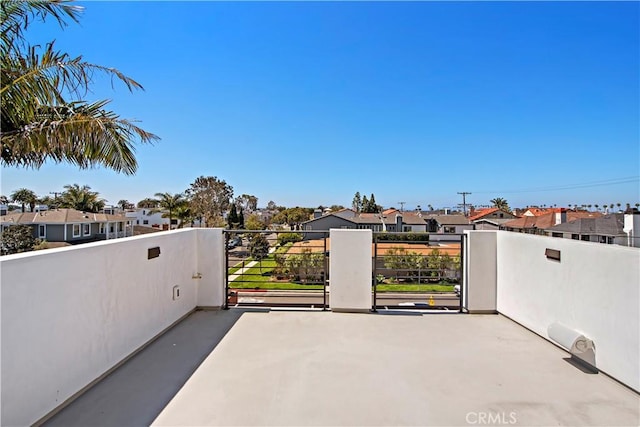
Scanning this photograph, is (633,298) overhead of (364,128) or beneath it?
beneath

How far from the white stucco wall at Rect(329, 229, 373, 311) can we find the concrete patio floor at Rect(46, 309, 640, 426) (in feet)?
2.18

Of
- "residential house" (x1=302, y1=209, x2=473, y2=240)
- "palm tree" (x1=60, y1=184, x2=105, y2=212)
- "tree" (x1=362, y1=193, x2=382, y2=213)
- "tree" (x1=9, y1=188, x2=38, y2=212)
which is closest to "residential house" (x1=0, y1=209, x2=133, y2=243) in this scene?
"palm tree" (x1=60, y1=184, x2=105, y2=212)

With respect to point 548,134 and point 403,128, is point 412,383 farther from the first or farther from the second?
point 548,134

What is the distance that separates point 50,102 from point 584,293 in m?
5.99

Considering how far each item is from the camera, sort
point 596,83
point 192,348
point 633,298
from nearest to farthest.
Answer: point 633,298 < point 192,348 < point 596,83

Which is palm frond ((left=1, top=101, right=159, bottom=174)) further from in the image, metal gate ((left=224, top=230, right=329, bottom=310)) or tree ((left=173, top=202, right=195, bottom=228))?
tree ((left=173, top=202, right=195, bottom=228))

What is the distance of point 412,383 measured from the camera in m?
2.56

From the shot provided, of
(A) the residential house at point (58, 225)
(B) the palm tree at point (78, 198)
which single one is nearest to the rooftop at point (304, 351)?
(A) the residential house at point (58, 225)

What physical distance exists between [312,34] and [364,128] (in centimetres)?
835

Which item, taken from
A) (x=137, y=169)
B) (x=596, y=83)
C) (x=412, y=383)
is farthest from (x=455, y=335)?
(x=596, y=83)

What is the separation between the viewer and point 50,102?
3.58 m

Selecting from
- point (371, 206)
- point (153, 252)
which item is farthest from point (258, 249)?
point (371, 206)

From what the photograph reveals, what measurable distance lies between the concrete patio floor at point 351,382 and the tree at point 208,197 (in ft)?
98.5

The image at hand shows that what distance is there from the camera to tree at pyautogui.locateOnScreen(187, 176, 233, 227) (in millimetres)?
31862
